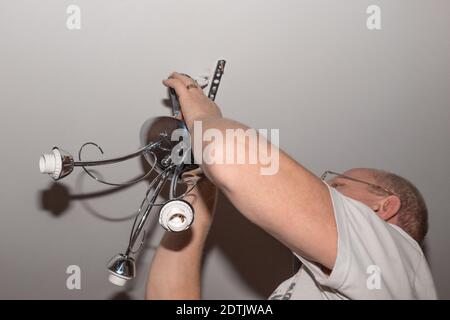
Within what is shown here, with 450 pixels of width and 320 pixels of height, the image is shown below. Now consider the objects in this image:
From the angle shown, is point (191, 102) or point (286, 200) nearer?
point (286, 200)

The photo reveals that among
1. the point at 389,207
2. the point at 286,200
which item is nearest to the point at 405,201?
the point at 389,207

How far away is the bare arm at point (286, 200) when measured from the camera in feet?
2.34

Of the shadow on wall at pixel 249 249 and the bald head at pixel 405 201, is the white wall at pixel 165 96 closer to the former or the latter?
the shadow on wall at pixel 249 249

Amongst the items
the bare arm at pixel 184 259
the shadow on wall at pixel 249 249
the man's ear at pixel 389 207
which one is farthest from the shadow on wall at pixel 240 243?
the man's ear at pixel 389 207

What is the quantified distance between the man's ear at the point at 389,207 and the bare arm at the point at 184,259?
415 millimetres

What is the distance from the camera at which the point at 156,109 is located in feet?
4.03

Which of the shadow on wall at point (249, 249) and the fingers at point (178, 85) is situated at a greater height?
the fingers at point (178, 85)

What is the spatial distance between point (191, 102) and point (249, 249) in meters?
0.76

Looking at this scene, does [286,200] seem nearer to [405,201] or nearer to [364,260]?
[364,260]

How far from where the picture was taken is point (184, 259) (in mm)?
1104

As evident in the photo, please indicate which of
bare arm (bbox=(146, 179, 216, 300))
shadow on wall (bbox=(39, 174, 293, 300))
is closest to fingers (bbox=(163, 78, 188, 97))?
bare arm (bbox=(146, 179, 216, 300))

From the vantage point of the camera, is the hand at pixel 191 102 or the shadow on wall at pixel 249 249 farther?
the shadow on wall at pixel 249 249

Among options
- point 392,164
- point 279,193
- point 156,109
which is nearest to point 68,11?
point 156,109

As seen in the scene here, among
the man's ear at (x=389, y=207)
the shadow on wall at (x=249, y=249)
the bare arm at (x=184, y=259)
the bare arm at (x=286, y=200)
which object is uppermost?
the bare arm at (x=286, y=200)
